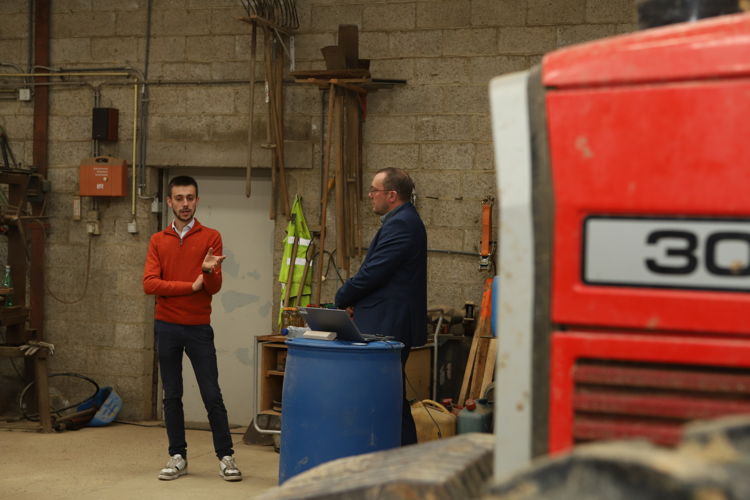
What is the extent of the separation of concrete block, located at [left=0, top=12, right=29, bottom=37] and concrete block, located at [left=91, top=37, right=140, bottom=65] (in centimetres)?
57

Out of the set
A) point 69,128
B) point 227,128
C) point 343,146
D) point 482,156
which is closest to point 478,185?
point 482,156

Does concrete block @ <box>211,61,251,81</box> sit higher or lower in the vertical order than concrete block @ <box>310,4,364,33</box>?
lower

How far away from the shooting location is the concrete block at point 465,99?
666cm

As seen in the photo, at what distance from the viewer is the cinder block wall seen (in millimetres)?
6660

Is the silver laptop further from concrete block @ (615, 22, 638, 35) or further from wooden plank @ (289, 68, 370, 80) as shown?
concrete block @ (615, 22, 638, 35)

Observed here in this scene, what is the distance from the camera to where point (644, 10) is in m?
1.84

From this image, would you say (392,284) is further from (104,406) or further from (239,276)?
(104,406)

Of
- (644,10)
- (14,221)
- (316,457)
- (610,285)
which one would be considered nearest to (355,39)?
(14,221)

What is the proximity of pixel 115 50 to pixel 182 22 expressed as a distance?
0.58 metres

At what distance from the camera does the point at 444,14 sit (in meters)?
6.71

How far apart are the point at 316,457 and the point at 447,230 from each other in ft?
9.33

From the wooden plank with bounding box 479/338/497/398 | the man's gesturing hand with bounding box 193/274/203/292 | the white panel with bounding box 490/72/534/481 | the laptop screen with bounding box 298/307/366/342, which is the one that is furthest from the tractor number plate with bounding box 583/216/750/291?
the wooden plank with bounding box 479/338/497/398

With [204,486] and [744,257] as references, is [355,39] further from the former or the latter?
[744,257]

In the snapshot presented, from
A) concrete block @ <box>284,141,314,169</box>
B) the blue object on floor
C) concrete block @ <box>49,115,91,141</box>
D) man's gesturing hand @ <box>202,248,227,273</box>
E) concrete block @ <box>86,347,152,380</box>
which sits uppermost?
concrete block @ <box>49,115,91,141</box>
